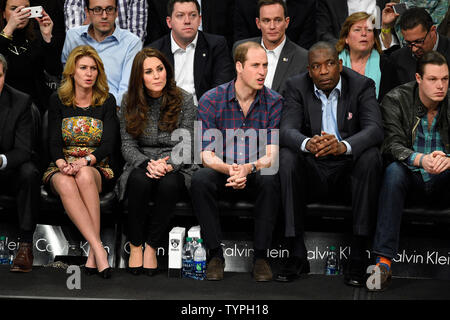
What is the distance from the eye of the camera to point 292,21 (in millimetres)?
5574

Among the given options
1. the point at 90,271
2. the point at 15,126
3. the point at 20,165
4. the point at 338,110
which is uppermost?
the point at 338,110

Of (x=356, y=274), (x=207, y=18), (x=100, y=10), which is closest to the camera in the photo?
(x=356, y=274)

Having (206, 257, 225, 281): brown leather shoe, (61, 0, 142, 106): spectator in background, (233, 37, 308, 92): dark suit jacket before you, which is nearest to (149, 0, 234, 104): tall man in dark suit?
(61, 0, 142, 106): spectator in background

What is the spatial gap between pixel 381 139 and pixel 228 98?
1011mm

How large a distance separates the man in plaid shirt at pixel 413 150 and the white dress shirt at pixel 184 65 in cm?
154

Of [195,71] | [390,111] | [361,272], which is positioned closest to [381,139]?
[390,111]

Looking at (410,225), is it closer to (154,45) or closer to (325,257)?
(325,257)

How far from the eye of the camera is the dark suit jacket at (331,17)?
18.3 feet

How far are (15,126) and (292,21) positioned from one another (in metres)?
2.44

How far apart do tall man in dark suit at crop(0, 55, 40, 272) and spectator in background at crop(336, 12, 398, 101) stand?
231 centimetres

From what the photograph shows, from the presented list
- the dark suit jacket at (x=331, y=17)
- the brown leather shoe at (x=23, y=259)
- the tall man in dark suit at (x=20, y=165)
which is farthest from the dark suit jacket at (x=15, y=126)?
the dark suit jacket at (x=331, y=17)

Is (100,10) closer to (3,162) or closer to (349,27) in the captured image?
(3,162)

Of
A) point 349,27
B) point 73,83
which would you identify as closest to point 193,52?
point 73,83

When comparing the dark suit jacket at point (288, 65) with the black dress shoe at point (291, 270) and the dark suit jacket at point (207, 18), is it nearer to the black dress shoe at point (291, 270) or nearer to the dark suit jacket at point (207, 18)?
the dark suit jacket at point (207, 18)
